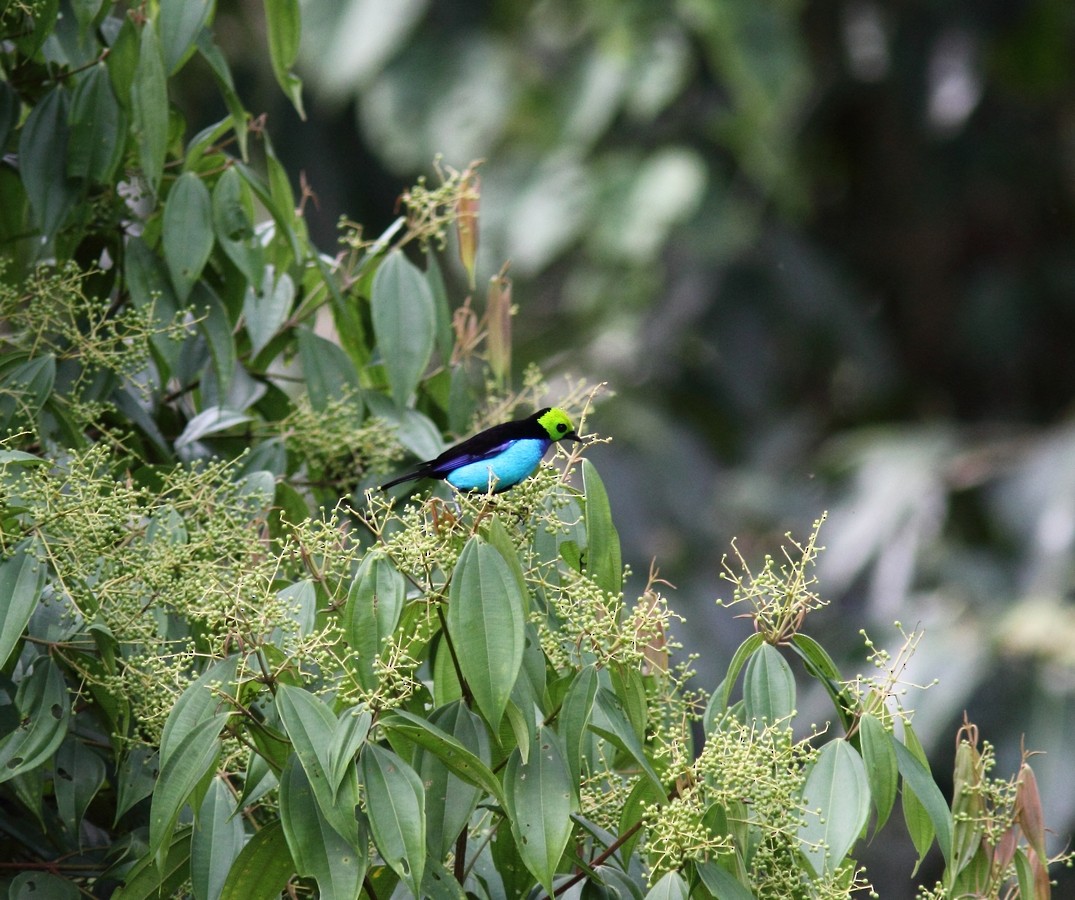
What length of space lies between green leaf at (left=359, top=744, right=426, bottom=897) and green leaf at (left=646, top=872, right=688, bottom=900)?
322 mm

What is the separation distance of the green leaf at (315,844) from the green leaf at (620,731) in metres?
0.37

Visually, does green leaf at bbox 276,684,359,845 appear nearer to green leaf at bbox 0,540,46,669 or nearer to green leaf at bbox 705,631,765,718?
green leaf at bbox 0,540,46,669

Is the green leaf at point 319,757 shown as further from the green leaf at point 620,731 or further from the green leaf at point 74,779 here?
the green leaf at point 74,779

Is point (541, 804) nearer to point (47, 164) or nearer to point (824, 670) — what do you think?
point (824, 670)

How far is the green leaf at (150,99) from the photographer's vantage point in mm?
2430

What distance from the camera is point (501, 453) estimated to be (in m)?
2.68

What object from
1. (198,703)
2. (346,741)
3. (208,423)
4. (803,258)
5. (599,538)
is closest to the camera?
(346,741)

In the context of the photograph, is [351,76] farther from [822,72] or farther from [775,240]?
[822,72]

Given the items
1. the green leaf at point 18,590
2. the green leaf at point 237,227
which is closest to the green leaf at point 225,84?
the green leaf at point 237,227

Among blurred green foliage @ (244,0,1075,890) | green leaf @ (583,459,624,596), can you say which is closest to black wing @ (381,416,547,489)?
green leaf @ (583,459,624,596)

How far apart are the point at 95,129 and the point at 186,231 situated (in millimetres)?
239

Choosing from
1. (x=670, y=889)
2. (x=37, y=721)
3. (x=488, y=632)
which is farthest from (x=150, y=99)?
(x=670, y=889)

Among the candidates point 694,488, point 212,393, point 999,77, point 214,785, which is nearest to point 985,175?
point 999,77

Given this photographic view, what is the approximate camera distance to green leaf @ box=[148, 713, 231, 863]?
1.78m
